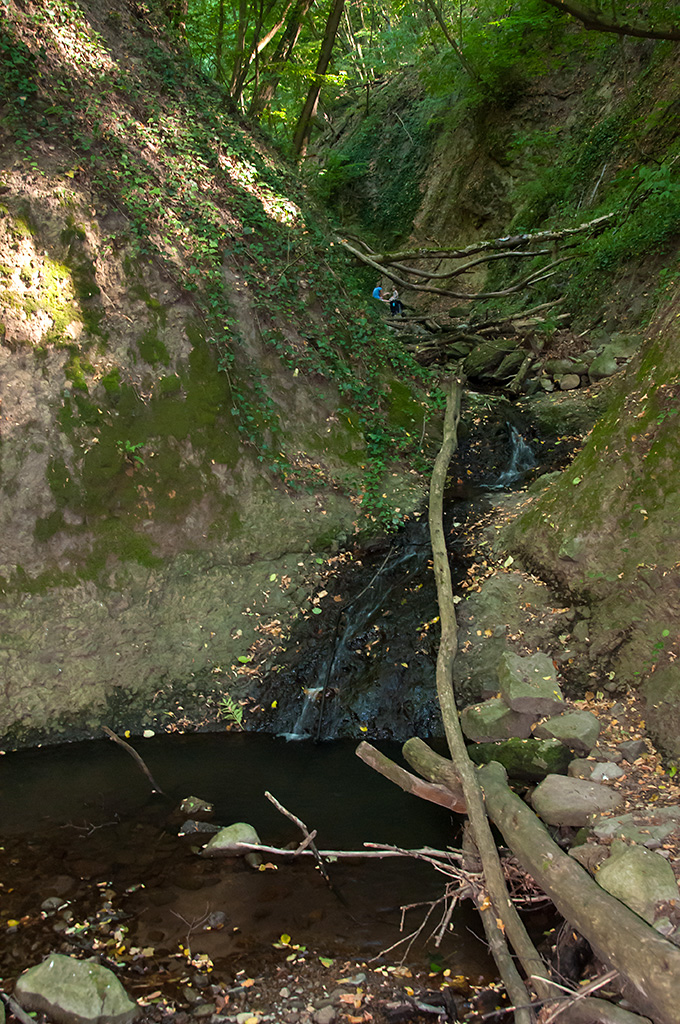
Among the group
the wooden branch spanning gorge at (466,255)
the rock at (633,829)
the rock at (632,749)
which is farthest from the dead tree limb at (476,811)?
the wooden branch spanning gorge at (466,255)

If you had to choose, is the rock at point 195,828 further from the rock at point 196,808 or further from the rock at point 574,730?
the rock at point 574,730

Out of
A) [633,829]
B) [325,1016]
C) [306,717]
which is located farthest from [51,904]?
[633,829]

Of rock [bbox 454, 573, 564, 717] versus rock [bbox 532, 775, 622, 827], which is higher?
rock [bbox 454, 573, 564, 717]

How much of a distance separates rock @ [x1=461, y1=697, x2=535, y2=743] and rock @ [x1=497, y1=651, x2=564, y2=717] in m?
0.07

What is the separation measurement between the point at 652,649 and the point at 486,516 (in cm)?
333

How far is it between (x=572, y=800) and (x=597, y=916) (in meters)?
1.26

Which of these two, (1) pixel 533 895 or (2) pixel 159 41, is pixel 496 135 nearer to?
(2) pixel 159 41

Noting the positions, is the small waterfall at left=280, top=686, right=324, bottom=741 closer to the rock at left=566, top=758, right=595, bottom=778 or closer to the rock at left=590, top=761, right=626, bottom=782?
the rock at left=566, top=758, right=595, bottom=778

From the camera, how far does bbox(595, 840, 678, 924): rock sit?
11.6 ft

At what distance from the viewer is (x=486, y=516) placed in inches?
342

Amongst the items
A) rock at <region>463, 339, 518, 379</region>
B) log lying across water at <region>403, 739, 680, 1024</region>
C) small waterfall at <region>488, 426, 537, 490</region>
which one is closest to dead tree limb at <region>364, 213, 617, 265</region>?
rock at <region>463, 339, 518, 379</region>

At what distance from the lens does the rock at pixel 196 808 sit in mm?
5539

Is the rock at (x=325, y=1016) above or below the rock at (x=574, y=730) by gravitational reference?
below

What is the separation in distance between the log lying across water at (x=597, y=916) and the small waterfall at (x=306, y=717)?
2.61 metres
